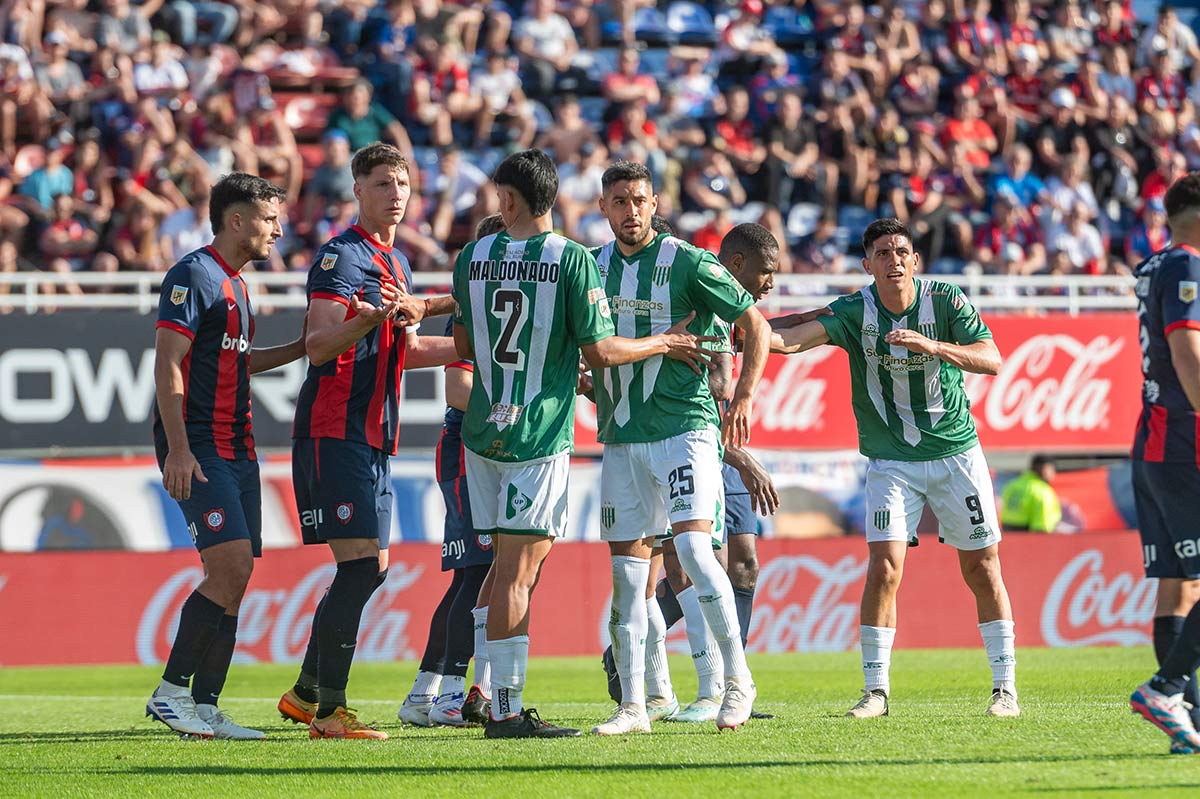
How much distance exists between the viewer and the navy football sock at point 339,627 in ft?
24.8

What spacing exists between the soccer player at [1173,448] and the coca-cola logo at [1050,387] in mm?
11395

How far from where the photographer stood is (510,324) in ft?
23.7

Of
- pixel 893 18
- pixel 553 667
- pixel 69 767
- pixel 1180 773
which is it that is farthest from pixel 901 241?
pixel 893 18

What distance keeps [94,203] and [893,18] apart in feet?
36.8

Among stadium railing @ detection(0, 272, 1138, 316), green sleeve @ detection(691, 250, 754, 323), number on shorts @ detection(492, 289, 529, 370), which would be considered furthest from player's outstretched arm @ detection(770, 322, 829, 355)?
stadium railing @ detection(0, 272, 1138, 316)

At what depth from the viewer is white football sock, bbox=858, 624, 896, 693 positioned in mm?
8164

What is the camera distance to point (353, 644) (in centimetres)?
770

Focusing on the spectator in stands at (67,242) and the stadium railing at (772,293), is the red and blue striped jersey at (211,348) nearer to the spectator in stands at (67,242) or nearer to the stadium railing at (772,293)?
the stadium railing at (772,293)

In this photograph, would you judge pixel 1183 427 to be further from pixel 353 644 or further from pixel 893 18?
pixel 893 18

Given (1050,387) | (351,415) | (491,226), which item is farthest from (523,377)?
(1050,387)

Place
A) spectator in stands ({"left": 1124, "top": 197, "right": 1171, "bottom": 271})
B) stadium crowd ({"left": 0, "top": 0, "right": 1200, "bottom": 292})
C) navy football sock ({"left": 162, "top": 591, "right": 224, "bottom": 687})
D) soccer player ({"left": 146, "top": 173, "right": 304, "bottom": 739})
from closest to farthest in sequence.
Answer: soccer player ({"left": 146, "top": 173, "right": 304, "bottom": 739}) < navy football sock ({"left": 162, "top": 591, "right": 224, "bottom": 687}) < stadium crowd ({"left": 0, "top": 0, "right": 1200, "bottom": 292}) < spectator in stands ({"left": 1124, "top": 197, "right": 1171, "bottom": 271})

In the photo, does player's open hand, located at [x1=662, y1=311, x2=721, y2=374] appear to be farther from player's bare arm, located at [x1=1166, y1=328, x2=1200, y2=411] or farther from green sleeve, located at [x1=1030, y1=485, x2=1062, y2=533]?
green sleeve, located at [x1=1030, y1=485, x2=1062, y2=533]

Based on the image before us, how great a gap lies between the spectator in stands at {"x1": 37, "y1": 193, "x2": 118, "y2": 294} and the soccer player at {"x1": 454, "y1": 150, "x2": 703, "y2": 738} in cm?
1094

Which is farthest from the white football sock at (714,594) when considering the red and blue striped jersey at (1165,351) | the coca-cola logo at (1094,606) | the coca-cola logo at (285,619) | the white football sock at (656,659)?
the coca-cola logo at (1094,606)
